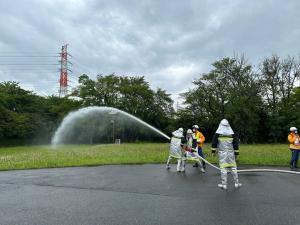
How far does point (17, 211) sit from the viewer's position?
6742mm

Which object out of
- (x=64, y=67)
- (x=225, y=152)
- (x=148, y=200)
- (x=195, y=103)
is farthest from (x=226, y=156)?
(x=64, y=67)

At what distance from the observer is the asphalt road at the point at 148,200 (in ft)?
19.9

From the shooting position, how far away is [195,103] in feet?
192

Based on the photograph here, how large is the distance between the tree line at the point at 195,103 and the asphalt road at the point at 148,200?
4147 centimetres

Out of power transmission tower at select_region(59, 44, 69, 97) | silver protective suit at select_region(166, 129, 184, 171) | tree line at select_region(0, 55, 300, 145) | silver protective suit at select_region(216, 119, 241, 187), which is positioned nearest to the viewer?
silver protective suit at select_region(216, 119, 241, 187)

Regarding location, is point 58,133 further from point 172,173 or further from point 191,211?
point 191,211

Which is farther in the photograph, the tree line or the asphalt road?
the tree line

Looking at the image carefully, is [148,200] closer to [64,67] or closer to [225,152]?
[225,152]

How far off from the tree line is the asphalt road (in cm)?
4147

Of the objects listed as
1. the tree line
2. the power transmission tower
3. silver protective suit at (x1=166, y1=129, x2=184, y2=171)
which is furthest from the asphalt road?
the power transmission tower

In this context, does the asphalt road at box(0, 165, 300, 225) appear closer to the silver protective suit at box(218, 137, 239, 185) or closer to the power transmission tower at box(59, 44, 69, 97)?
the silver protective suit at box(218, 137, 239, 185)

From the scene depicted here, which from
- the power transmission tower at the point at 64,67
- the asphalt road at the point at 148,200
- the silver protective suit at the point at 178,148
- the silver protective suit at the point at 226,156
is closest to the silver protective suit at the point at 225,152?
the silver protective suit at the point at 226,156

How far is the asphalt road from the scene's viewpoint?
606 centimetres

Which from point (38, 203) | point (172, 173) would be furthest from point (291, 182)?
point (38, 203)
